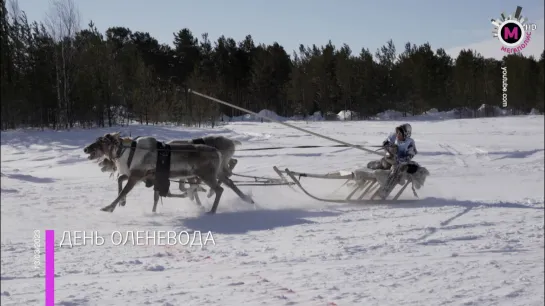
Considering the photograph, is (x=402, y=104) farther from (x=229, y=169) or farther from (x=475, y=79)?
(x=229, y=169)

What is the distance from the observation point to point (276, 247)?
13.8 feet

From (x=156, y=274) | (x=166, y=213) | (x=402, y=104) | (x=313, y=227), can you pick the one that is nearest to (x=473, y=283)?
(x=156, y=274)

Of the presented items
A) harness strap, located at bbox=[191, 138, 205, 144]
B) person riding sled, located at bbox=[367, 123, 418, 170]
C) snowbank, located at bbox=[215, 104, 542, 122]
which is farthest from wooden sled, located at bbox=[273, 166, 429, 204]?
harness strap, located at bbox=[191, 138, 205, 144]

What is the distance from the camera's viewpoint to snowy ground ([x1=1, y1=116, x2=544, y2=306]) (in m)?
2.68

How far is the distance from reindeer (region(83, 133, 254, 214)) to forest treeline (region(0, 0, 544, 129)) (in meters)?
0.44

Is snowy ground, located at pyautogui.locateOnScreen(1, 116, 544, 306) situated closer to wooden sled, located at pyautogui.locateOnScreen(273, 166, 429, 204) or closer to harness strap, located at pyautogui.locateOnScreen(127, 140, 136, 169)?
wooden sled, located at pyautogui.locateOnScreen(273, 166, 429, 204)

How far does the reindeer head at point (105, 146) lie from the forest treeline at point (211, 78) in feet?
1.02

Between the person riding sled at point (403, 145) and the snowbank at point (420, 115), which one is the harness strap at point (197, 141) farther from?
the snowbank at point (420, 115)

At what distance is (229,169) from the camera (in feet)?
24.1

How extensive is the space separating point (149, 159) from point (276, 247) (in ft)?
8.46

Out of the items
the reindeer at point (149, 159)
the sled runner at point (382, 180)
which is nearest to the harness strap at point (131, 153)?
the reindeer at point (149, 159)

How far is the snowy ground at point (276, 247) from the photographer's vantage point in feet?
8.80

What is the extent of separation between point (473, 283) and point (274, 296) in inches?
48.5

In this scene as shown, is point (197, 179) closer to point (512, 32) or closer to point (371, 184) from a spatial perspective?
point (371, 184)
